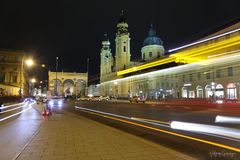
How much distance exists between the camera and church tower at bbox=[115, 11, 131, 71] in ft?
345

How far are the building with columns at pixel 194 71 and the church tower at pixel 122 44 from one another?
4.81 feet

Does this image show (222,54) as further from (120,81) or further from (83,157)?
(120,81)

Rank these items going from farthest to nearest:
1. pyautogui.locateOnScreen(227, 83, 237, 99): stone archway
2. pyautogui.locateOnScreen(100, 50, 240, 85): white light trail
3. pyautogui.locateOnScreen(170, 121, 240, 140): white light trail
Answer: pyautogui.locateOnScreen(227, 83, 237, 99): stone archway, pyautogui.locateOnScreen(100, 50, 240, 85): white light trail, pyautogui.locateOnScreen(170, 121, 240, 140): white light trail

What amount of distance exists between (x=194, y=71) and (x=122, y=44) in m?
66.9

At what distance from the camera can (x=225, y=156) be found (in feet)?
21.6

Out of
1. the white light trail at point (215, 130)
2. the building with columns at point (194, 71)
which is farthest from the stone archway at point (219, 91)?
the white light trail at point (215, 130)

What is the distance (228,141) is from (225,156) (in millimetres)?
2348

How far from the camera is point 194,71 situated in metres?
41.2

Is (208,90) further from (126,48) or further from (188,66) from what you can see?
(126,48)

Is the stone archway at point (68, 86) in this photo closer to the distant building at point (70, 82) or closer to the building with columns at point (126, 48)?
the distant building at point (70, 82)

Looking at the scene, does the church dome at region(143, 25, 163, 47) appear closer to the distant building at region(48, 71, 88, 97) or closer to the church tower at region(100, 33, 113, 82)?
the church tower at region(100, 33, 113, 82)

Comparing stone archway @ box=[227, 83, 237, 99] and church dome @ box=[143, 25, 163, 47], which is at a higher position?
church dome @ box=[143, 25, 163, 47]

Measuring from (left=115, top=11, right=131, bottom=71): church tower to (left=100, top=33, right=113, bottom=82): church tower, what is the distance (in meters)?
14.6

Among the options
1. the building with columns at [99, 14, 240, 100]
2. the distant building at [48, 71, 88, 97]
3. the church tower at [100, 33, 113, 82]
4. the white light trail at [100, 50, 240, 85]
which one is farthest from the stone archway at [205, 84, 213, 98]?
the distant building at [48, 71, 88, 97]
